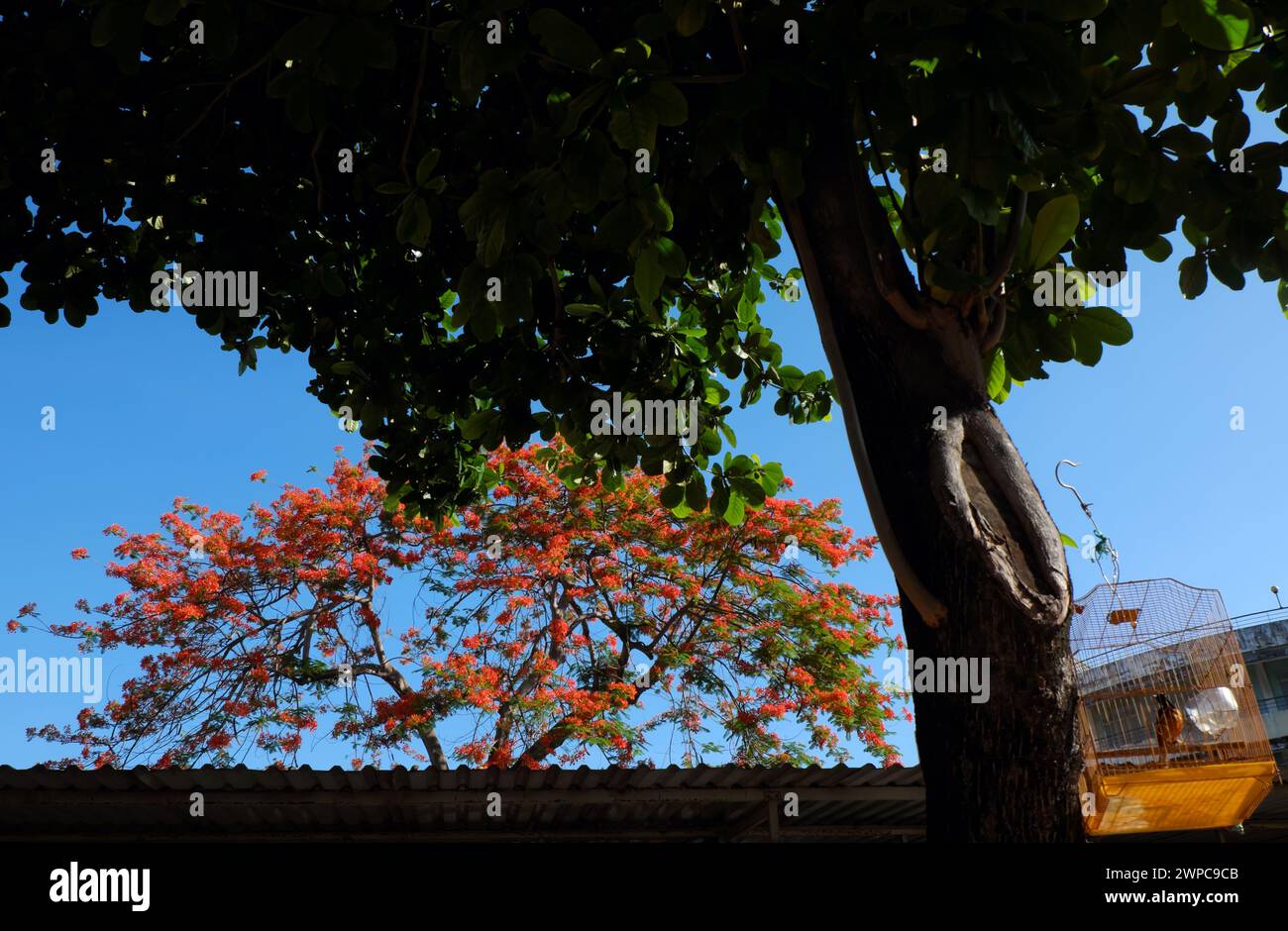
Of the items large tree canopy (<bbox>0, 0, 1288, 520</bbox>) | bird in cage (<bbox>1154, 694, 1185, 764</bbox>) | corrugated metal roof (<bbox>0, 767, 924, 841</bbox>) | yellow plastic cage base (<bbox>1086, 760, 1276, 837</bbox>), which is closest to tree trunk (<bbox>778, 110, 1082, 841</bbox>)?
large tree canopy (<bbox>0, 0, 1288, 520</bbox>)

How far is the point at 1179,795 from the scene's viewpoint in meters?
4.21

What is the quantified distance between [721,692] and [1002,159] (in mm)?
10207

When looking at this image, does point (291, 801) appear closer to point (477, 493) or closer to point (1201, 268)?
point (477, 493)

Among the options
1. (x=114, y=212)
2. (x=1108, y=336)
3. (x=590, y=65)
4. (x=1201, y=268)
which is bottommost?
(x=1108, y=336)

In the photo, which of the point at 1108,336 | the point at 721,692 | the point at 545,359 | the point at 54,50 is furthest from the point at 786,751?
the point at 54,50

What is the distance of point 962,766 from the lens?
7.07ft

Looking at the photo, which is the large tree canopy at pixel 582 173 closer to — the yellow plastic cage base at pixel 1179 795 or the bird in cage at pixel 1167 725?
the yellow plastic cage base at pixel 1179 795

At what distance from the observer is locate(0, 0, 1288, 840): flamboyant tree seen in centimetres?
213

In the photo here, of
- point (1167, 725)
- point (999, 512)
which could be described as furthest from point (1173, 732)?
point (999, 512)

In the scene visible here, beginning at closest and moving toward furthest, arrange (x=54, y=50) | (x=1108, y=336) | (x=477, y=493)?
1. (x=1108, y=336)
2. (x=54, y=50)
3. (x=477, y=493)

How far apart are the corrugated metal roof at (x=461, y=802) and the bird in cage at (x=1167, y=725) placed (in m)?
1.84

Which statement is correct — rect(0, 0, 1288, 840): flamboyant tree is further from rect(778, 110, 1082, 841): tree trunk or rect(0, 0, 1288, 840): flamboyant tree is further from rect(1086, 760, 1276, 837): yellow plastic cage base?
rect(1086, 760, 1276, 837): yellow plastic cage base

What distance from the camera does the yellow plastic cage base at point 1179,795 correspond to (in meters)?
4.12

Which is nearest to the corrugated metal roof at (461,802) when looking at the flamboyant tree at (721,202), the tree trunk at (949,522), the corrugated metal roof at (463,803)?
the corrugated metal roof at (463,803)
